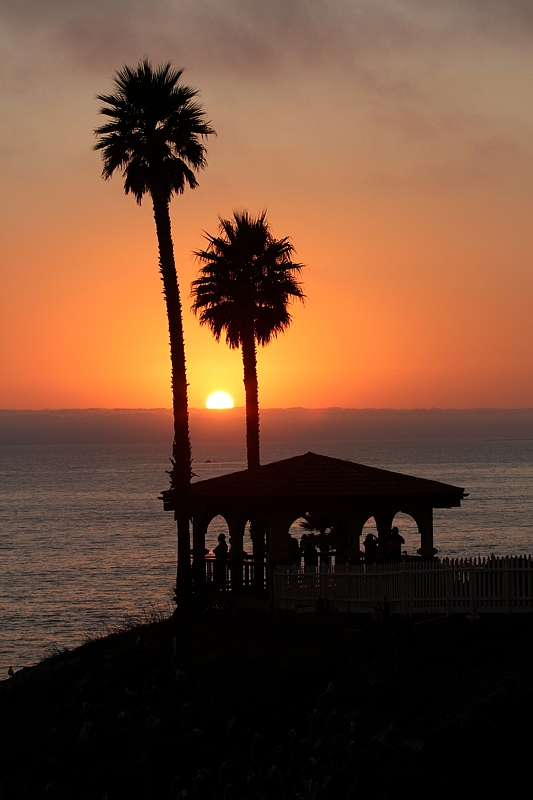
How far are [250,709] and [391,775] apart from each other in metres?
4.80

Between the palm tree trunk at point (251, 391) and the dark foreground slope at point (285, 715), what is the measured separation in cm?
1146

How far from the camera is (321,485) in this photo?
25109 mm

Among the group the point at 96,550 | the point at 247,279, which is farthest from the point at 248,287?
the point at 96,550

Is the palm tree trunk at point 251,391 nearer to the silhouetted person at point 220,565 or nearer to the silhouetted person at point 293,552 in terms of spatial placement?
the silhouetted person at point 220,565

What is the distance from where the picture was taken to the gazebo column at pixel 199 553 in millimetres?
27250

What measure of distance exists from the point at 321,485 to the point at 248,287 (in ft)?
39.0

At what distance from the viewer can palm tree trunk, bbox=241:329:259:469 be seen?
3462 centimetres

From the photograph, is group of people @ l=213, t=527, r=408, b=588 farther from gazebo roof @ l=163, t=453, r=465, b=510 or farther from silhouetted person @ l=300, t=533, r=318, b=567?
gazebo roof @ l=163, t=453, r=465, b=510

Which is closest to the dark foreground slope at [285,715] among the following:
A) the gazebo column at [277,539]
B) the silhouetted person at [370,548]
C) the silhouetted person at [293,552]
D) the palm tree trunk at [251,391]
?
the gazebo column at [277,539]

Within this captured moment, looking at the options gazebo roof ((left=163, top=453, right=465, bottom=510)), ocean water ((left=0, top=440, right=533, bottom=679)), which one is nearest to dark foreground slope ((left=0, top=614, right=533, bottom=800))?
gazebo roof ((left=163, top=453, right=465, bottom=510))

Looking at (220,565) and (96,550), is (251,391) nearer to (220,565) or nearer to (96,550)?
(220,565)

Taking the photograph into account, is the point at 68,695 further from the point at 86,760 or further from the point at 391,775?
the point at 391,775

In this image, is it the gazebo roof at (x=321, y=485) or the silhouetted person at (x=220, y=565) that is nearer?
the gazebo roof at (x=321, y=485)

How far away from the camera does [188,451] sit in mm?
27734
